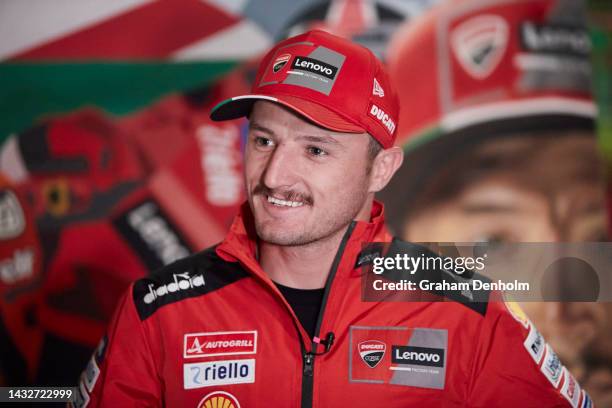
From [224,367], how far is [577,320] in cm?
161

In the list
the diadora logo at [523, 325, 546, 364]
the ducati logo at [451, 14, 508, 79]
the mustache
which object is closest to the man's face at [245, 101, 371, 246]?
the mustache

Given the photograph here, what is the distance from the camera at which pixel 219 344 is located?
4.35 feet

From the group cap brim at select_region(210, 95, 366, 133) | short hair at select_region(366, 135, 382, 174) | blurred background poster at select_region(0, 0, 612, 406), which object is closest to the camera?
cap brim at select_region(210, 95, 366, 133)

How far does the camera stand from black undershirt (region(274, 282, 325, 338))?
1.35m

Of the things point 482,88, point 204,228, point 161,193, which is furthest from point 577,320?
point 161,193

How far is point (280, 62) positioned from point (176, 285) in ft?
1.52

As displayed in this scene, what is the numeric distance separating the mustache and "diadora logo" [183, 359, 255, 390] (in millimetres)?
299

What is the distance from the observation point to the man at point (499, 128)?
8.29 ft

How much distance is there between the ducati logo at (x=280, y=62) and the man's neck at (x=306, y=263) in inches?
13.0

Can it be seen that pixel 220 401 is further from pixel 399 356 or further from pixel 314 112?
pixel 314 112

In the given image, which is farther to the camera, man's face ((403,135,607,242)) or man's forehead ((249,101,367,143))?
man's face ((403,135,607,242))

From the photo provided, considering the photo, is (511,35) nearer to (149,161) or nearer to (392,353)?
(149,161)

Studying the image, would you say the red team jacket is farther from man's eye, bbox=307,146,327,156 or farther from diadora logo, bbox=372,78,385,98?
diadora logo, bbox=372,78,385,98

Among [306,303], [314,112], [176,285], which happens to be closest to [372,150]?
[314,112]
